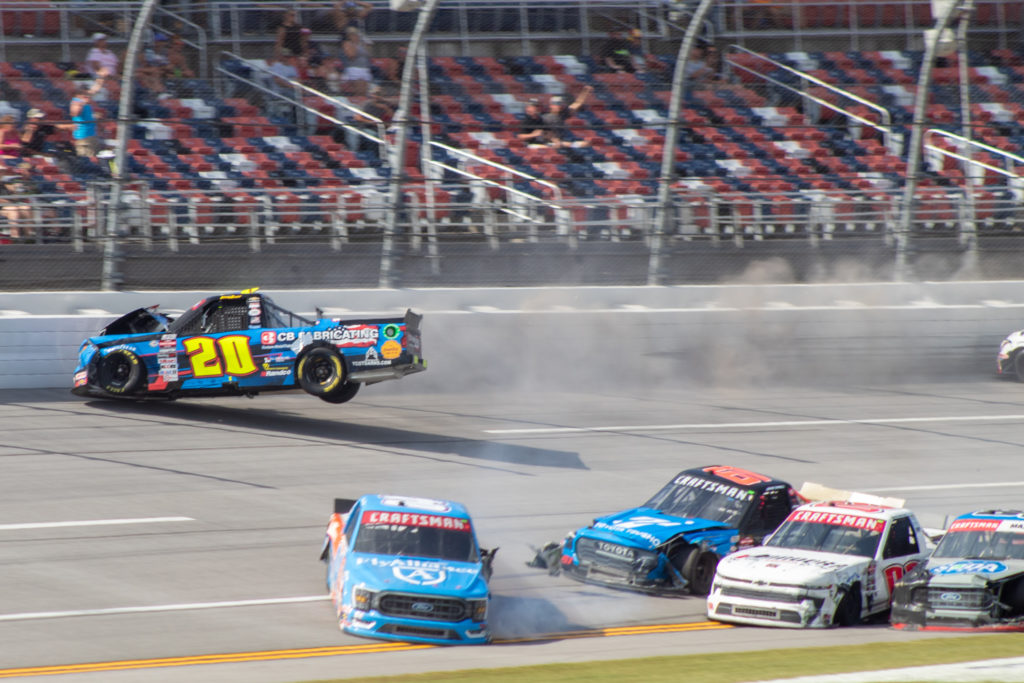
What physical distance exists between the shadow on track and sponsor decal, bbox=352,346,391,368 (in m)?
0.90

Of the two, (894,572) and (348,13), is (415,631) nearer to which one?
(894,572)

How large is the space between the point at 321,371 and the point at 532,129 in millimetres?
7313

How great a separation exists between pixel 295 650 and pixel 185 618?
3.43 feet

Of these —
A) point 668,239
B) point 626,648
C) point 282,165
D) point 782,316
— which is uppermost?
point 282,165

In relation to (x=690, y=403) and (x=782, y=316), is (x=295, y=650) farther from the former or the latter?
(x=782, y=316)

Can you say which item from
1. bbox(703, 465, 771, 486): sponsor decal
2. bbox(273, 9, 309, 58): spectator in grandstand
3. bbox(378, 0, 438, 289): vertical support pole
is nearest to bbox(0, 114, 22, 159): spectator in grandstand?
bbox(273, 9, 309, 58): spectator in grandstand

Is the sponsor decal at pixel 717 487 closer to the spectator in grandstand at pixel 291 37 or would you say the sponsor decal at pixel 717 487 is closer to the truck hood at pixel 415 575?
the truck hood at pixel 415 575

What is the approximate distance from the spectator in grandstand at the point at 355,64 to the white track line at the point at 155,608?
1270 centimetres

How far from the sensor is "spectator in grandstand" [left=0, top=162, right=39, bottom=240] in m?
16.7

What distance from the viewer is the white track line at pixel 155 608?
29.7ft

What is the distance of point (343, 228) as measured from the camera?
17.9m

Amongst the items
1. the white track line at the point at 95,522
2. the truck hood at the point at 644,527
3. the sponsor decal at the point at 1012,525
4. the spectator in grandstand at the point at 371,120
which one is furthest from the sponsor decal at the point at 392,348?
the sponsor decal at the point at 1012,525

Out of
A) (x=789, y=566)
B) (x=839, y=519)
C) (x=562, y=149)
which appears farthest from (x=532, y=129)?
(x=789, y=566)

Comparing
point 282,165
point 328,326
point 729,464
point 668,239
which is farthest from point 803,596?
point 282,165
